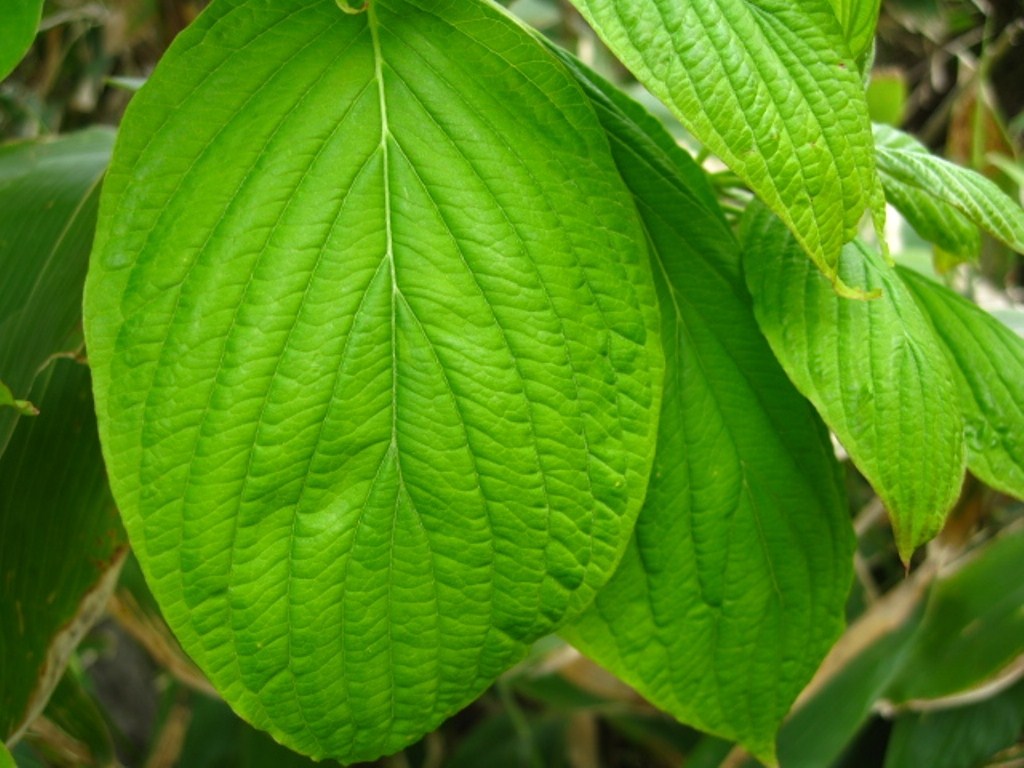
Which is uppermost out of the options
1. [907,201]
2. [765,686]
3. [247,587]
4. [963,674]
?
[907,201]

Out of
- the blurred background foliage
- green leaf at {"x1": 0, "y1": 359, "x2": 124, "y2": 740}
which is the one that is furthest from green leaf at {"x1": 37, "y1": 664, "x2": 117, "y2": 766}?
green leaf at {"x1": 0, "y1": 359, "x2": 124, "y2": 740}

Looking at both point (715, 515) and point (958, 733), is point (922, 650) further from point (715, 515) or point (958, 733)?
point (715, 515)

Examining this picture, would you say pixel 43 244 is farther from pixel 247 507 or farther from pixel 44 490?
pixel 247 507

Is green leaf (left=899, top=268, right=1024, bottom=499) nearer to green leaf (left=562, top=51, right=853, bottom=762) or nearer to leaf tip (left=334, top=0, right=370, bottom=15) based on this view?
green leaf (left=562, top=51, right=853, bottom=762)

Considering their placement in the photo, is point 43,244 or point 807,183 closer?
point 807,183

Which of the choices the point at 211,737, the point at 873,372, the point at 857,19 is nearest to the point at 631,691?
the point at 211,737

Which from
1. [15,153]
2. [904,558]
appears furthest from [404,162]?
[15,153]
